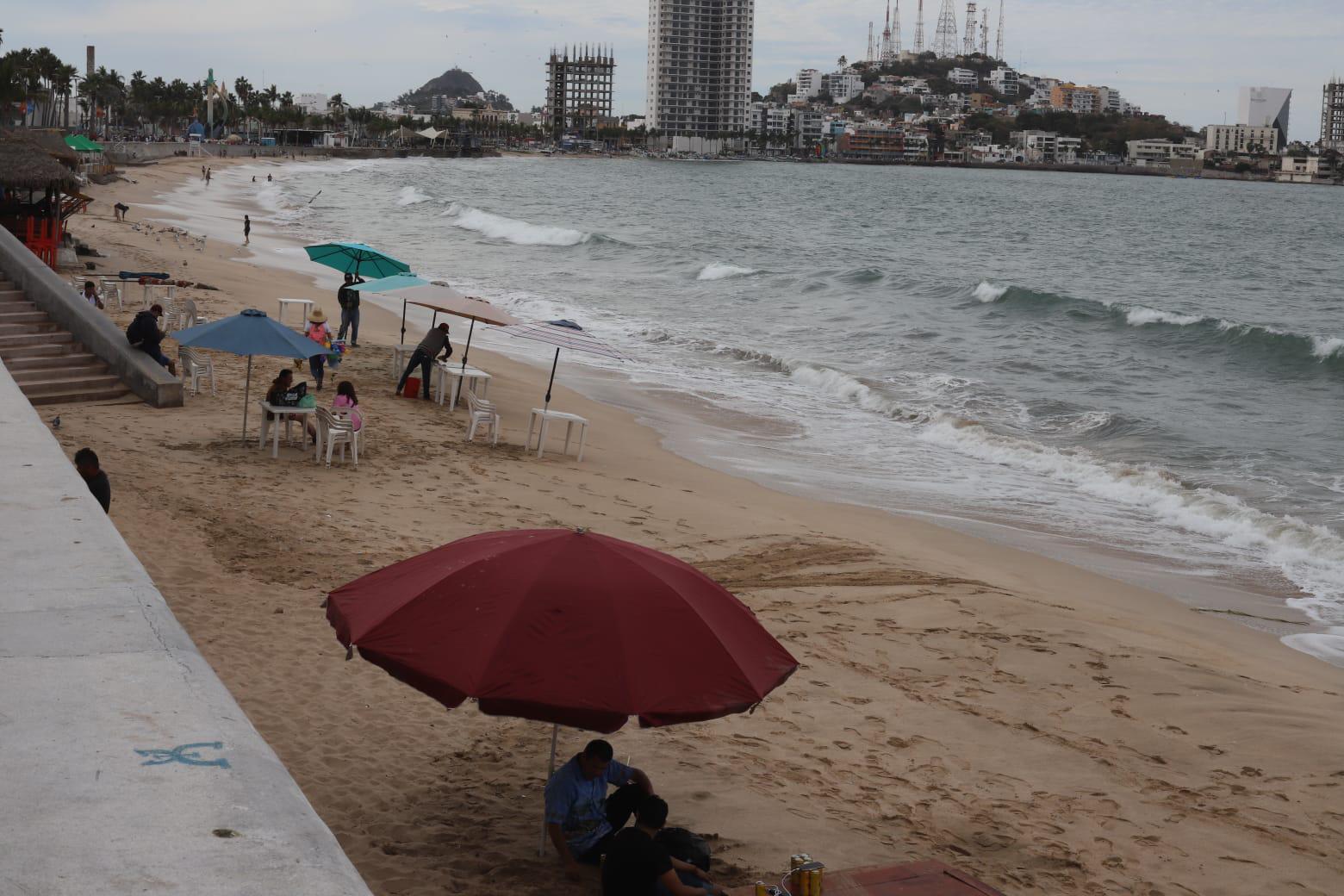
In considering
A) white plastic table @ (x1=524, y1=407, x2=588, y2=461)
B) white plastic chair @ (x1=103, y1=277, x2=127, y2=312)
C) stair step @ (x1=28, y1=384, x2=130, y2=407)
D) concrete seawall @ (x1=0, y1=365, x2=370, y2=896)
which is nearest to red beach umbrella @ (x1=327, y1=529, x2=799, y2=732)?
concrete seawall @ (x1=0, y1=365, x2=370, y2=896)

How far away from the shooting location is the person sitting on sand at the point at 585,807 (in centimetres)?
548

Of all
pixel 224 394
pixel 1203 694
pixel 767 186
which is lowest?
pixel 1203 694

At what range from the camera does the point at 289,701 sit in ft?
23.3

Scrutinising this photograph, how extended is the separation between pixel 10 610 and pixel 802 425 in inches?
560

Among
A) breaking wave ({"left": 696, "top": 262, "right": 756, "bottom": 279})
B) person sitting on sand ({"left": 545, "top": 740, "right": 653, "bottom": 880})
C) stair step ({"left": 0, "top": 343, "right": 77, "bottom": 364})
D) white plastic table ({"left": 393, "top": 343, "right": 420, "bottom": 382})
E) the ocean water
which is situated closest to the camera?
person sitting on sand ({"left": 545, "top": 740, "right": 653, "bottom": 880})

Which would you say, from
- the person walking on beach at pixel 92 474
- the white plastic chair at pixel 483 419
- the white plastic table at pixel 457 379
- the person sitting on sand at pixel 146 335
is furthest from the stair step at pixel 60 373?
the person walking on beach at pixel 92 474

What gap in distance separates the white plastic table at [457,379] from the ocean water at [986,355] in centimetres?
291

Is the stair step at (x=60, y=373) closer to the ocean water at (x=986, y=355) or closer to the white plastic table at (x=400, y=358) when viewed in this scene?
the white plastic table at (x=400, y=358)

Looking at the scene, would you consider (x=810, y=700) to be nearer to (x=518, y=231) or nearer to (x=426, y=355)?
(x=426, y=355)

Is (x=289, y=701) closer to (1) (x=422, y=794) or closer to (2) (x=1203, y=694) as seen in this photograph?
(1) (x=422, y=794)

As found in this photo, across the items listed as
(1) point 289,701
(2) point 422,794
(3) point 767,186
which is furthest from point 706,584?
(3) point 767,186

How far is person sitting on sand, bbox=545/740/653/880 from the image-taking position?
548 centimetres

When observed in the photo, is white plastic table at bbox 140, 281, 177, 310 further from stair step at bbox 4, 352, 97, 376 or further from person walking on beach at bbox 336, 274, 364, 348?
stair step at bbox 4, 352, 97, 376

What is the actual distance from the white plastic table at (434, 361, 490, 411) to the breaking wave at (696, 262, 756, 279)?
2549cm
